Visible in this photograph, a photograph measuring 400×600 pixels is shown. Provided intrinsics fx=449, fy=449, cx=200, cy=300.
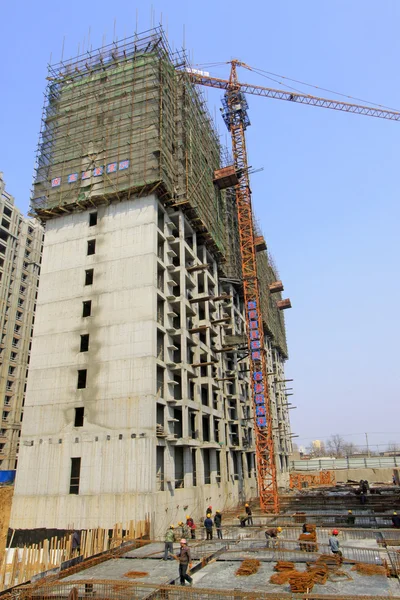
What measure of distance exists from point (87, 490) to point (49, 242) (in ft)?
84.0

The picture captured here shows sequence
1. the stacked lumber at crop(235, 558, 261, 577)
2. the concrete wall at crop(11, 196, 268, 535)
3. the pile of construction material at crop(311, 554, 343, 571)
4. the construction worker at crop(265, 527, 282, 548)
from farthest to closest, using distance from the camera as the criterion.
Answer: the concrete wall at crop(11, 196, 268, 535), the construction worker at crop(265, 527, 282, 548), the pile of construction material at crop(311, 554, 343, 571), the stacked lumber at crop(235, 558, 261, 577)

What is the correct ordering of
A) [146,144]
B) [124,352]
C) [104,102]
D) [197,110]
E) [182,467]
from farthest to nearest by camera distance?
[197,110], [104,102], [146,144], [182,467], [124,352]

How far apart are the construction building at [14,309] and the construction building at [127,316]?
4460cm

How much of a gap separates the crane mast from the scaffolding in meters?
9.95

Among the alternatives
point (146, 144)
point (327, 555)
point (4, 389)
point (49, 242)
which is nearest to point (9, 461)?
point (4, 389)

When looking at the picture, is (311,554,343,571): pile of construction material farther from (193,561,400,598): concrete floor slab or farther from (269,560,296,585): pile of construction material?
(269,560,296,585): pile of construction material

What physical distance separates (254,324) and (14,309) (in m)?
52.9

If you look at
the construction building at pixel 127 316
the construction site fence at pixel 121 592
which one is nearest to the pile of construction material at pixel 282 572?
the construction site fence at pixel 121 592

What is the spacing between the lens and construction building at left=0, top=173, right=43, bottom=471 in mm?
83312

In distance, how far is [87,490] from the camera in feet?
120

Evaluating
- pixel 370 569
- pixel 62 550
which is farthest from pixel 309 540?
pixel 62 550

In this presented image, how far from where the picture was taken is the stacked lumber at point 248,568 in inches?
834

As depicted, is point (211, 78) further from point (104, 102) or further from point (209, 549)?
point (209, 549)

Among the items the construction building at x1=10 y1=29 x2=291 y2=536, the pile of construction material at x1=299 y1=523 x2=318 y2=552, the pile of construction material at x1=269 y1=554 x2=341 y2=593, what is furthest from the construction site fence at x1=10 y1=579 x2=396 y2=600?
the construction building at x1=10 y1=29 x2=291 y2=536
